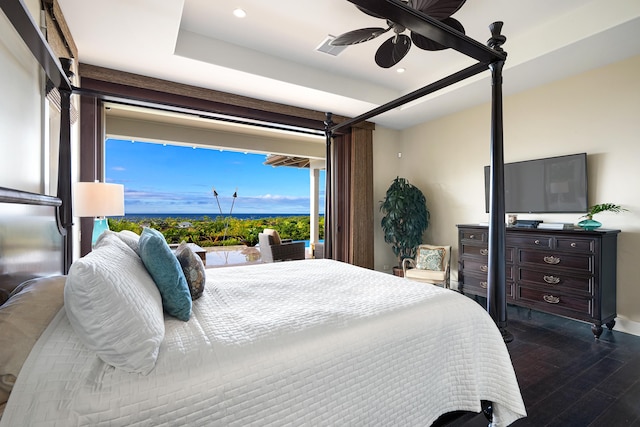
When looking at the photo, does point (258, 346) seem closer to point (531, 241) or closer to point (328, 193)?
point (328, 193)

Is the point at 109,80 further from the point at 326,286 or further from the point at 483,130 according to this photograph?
the point at 483,130

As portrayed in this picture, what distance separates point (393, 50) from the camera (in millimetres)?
2529

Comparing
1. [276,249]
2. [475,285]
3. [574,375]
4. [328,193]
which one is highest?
[328,193]

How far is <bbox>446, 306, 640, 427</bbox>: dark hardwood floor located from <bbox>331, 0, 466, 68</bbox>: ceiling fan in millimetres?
2253

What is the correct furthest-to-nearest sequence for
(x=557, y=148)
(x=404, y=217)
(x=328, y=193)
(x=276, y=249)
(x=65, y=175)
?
(x=276, y=249)
(x=404, y=217)
(x=557, y=148)
(x=328, y=193)
(x=65, y=175)

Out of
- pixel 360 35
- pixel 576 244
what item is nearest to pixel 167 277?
pixel 360 35

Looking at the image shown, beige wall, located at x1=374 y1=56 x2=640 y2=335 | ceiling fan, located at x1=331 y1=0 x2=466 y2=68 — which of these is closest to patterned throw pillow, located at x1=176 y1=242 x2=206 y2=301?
ceiling fan, located at x1=331 y1=0 x2=466 y2=68

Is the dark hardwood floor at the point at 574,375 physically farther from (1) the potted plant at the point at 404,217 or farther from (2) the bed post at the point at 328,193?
(2) the bed post at the point at 328,193

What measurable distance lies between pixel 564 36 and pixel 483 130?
1.51 meters

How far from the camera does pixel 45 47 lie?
1375mm

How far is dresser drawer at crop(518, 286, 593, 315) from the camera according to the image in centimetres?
283

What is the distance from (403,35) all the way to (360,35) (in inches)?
13.8

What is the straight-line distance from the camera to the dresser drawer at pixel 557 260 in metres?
2.83

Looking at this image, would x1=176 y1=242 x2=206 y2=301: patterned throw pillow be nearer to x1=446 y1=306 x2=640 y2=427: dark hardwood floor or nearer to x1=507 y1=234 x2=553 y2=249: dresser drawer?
x1=446 y1=306 x2=640 y2=427: dark hardwood floor
